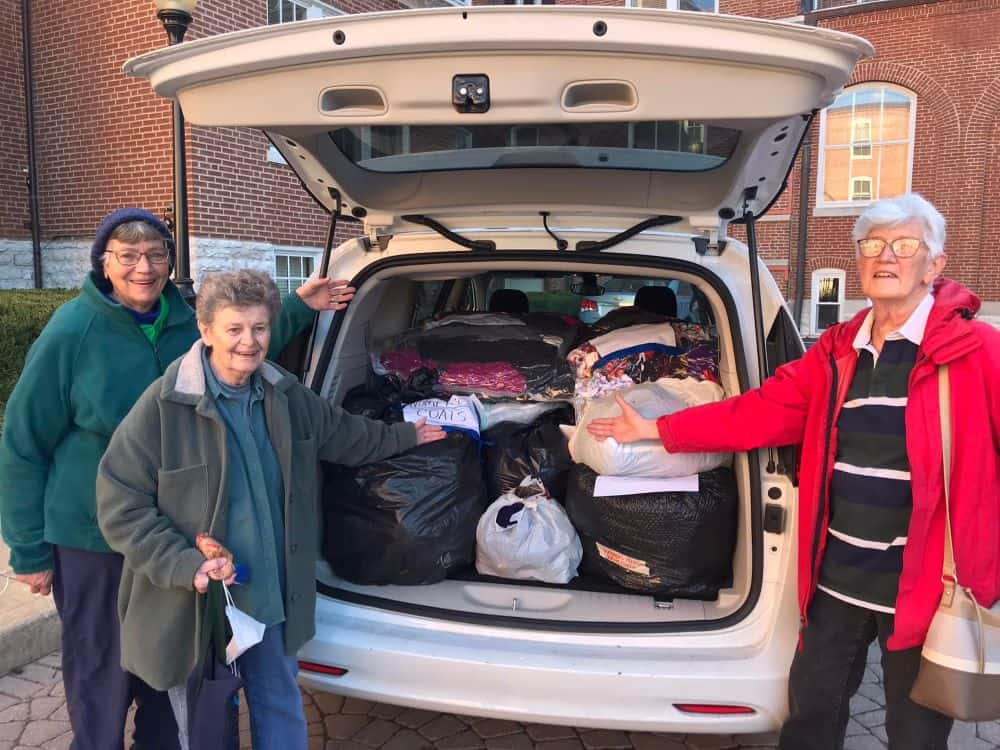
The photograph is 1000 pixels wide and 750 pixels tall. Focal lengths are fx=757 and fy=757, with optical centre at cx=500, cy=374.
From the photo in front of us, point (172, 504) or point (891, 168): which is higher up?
point (891, 168)

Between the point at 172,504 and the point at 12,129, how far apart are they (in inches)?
450

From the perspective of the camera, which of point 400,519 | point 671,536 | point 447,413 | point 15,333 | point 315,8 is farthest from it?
point 315,8

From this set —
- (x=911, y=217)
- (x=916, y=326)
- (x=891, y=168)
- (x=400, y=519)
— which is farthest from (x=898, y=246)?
(x=891, y=168)

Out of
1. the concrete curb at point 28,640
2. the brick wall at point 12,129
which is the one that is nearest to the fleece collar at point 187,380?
the concrete curb at point 28,640

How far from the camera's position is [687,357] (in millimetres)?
2885

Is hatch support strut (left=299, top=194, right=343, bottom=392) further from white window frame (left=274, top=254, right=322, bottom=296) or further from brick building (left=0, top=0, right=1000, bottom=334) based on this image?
white window frame (left=274, top=254, right=322, bottom=296)

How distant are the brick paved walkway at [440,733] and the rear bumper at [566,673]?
0.58 m

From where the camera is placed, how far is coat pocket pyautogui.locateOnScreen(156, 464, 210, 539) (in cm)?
185

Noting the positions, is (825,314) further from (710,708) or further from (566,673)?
(566,673)

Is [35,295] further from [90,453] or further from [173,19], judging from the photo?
[90,453]

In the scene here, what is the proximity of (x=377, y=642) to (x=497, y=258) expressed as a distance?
128cm

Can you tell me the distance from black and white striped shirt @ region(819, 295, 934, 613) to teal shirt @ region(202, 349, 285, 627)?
57.5 inches

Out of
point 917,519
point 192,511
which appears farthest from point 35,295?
point 917,519

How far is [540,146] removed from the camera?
241cm
